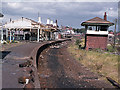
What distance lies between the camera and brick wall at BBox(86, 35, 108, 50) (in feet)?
75.5

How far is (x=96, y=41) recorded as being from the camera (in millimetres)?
23062

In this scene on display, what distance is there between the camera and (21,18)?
39.8m

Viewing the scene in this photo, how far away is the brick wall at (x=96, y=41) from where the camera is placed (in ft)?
75.5

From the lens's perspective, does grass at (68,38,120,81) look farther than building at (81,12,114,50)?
No

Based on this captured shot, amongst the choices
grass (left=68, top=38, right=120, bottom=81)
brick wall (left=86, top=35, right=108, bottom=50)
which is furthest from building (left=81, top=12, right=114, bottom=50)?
grass (left=68, top=38, right=120, bottom=81)

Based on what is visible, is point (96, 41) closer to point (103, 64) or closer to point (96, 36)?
point (96, 36)

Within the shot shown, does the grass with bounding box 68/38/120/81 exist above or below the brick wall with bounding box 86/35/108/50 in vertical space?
below

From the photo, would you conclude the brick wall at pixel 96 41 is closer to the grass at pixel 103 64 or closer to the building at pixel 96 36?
the building at pixel 96 36

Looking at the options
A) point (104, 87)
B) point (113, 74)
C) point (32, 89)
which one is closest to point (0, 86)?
point (32, 89)

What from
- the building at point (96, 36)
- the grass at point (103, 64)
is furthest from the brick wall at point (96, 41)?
the grass at point (103, 64)

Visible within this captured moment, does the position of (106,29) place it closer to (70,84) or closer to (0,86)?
(70,84)

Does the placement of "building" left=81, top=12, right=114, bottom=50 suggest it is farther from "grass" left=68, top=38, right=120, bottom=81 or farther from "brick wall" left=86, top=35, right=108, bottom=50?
"grass" left=68, top=38, right=120, bottom=81

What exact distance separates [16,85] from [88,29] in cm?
1865

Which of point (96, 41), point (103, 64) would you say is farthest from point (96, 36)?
point (103, 64)
